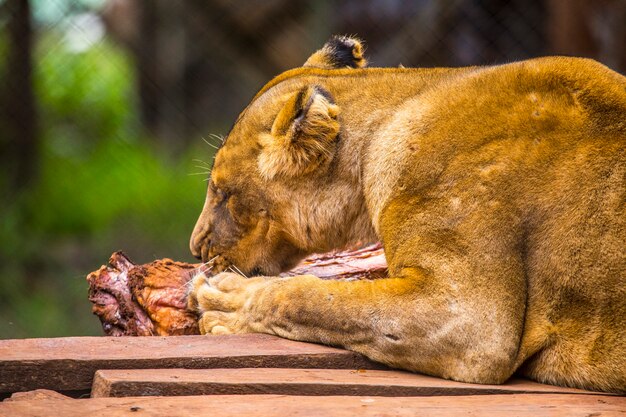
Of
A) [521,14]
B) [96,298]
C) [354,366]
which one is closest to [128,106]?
[521,14]

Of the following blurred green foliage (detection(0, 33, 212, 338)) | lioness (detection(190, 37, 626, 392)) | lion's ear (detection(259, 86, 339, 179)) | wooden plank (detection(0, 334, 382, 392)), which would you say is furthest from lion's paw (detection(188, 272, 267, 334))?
blurred green foliage (detection(0, 33, 212, 338))

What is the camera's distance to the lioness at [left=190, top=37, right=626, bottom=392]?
8.09 feet

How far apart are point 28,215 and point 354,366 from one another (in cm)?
412

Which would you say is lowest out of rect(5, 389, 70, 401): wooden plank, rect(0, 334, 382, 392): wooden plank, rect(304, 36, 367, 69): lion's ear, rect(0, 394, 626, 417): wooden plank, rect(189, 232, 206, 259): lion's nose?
rect(0, 394, 626, 417): wooden plank

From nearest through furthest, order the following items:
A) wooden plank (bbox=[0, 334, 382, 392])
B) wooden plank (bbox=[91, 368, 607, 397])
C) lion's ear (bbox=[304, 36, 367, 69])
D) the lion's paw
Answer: wooden plank (bbox=[91, 368, 607, 397]), wooden plank (bbox=[0, 334, 382, 392]), the lion's paw, lion's ear (bbox=[304, 36, 367, 69])

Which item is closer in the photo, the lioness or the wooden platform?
the wooden platform

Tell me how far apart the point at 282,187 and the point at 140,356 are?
2.48 feet

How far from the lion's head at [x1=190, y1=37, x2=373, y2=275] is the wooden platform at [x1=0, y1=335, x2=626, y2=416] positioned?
0.46 metres

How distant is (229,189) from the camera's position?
3037 mm

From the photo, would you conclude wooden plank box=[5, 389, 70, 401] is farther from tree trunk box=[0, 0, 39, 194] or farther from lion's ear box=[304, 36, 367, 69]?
tree trunk box=[0, 0, 39, 194]

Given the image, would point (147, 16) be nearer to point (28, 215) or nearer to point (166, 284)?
point (28, 215)

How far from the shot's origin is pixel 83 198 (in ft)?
20.7

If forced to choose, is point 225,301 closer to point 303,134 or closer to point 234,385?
point 303,134

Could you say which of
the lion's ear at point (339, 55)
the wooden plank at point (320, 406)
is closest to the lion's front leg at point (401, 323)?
the wooden plank at point (320, 406)
